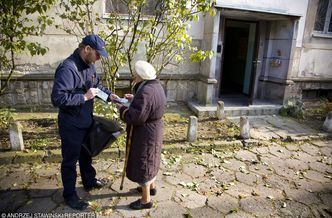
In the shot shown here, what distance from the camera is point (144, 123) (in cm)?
286

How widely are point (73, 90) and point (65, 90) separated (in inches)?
6.2

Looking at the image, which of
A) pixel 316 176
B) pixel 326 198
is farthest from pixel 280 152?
pixel 326 198

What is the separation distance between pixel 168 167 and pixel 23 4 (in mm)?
3771

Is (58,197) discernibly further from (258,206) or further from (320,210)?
(320,210)

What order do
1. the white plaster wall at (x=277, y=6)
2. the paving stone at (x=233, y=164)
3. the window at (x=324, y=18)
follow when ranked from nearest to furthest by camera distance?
the paving stone at (x=233, y=164)
the white plaster wall at (x=277, y=6)
the window at (x=324, y=18)

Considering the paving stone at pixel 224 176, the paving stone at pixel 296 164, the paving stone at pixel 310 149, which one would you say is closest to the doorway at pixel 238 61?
the paving stone at pixel 310 149

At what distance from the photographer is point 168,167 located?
430 cm

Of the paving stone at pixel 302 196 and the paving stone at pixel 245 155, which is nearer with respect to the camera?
the paving stone at pixel 302 196

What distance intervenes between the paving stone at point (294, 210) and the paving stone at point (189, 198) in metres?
1.01

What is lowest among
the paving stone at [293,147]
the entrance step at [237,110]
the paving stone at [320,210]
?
the paving stone at [320,210]

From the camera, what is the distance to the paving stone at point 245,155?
4761 millimetres

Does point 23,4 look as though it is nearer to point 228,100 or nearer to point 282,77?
point 228,100

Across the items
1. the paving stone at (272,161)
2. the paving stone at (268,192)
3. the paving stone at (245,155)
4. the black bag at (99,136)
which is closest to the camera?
the black bag at (99,136)

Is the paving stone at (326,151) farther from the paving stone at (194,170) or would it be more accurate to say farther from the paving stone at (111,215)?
the paving stone at (111,215)
